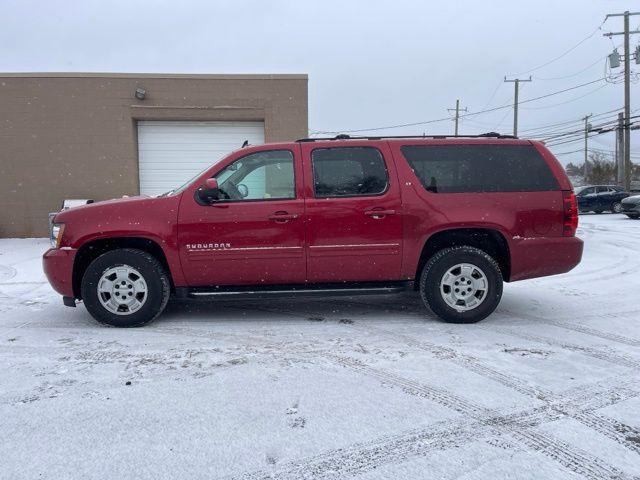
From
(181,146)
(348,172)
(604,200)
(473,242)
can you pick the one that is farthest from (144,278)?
(604,200)

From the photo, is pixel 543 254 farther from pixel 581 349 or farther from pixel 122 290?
pixel 122 290

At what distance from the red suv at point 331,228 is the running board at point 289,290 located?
12mm

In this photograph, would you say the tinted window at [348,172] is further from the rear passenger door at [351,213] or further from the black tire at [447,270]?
the black tire at [447,270]

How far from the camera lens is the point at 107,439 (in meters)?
2.78

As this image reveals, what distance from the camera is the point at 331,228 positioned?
4887 millimetres

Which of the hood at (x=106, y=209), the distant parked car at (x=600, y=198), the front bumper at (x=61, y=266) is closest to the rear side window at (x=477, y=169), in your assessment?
the hood at (x=106, y=209)

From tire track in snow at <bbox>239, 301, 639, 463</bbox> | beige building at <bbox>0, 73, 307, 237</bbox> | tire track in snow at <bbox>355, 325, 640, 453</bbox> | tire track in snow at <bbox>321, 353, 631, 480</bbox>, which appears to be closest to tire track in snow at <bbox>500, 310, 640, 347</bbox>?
tire track in snow at <bbox>355, 325, 640, 453</bbox>

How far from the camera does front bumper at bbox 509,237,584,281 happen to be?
4999 millimetres

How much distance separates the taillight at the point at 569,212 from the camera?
4992mm

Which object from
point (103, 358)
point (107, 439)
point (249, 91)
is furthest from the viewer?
point (249, 91)

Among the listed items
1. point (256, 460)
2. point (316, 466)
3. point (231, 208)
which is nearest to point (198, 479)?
point (256, 460)

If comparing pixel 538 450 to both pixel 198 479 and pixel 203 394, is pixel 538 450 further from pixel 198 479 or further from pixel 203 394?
pixel 203 394

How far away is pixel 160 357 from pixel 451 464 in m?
2.54

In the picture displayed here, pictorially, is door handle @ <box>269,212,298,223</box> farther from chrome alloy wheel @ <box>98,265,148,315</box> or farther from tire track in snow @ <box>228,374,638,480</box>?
tire track in snow @ <box>228,374,638,480</box>
